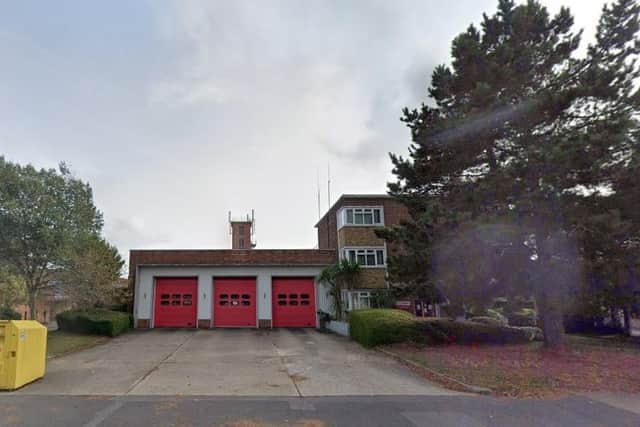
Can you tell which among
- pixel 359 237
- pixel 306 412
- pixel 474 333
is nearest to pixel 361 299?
pixel 359 237

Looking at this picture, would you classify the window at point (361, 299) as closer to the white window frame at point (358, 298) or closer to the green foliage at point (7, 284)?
the white window frame at point (358, 298)

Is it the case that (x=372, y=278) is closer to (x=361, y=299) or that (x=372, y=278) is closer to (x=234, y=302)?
(x=361, y=299)

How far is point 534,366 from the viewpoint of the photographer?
34.9ft

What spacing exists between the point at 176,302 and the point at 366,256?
10293 mm

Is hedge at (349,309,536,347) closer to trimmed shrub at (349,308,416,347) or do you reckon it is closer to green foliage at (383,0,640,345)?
trimmed shrub at (349,308,416,347)

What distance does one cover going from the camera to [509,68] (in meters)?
12.3

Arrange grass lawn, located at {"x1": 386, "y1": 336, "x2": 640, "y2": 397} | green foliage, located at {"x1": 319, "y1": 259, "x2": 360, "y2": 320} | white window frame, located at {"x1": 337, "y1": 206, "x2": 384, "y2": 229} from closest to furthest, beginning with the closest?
grass lawn, located at {"x1": 386, "y1": 336, "x2": 640, "y2": 397}, green foliage, located at {"x1": 319, "y1": 259, "x2": 360, "y2": 320}, white window frame, located at {"x1": 337, "y1": 206, "x2": 384, "y2": 229}

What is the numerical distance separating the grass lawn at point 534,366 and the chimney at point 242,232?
1593 inches

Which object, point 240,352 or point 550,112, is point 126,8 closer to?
point 240,352

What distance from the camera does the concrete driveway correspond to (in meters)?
8.28

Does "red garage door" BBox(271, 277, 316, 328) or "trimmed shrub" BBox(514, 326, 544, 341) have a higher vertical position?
"red garage door" BBox(271, 277, 316, 328)

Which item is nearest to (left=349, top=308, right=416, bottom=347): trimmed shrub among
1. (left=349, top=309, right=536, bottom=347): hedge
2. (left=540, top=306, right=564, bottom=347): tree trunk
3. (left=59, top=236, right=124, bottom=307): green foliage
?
(left=349, top=309, right=536, bottom=347): hedge

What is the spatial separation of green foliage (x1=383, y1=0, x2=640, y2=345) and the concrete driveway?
3.97 m

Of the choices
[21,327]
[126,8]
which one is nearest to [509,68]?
[126,8]
